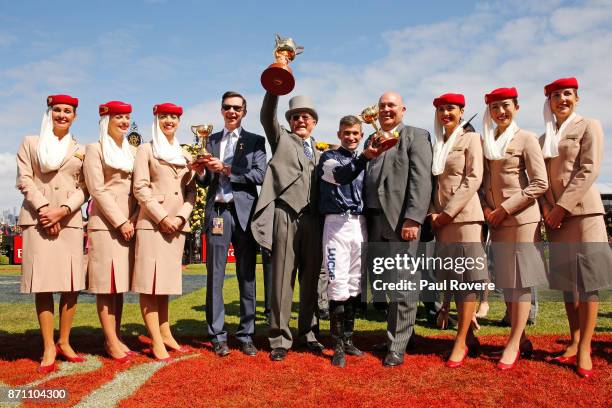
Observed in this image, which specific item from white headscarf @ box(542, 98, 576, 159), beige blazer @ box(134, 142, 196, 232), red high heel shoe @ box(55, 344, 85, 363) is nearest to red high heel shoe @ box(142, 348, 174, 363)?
red high heel shoe @ box(55, 344, 85, 363)

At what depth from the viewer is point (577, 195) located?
15.3ft

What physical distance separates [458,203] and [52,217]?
156 inches

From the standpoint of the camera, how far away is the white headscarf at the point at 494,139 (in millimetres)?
4934

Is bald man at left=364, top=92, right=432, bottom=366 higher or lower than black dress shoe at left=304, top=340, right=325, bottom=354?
higher

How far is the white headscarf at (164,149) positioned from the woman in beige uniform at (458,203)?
2.73m

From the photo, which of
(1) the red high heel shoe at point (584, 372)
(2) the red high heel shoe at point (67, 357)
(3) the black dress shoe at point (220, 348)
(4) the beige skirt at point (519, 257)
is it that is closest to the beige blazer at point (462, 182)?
(4) the beige skirt at point (519, 257)

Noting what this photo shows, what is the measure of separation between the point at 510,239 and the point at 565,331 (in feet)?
8.21

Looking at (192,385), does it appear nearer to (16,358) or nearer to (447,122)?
(16,358)

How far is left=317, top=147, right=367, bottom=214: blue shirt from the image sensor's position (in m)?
4.81

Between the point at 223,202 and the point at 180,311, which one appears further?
the point at 180,311

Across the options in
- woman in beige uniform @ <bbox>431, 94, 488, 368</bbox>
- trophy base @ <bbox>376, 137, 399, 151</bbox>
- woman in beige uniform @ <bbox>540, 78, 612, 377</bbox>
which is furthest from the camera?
woman in beige uniform @ <bbox>431, 94, 488, 368</bbox>

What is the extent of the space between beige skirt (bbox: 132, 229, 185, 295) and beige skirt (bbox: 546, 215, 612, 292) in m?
3.81

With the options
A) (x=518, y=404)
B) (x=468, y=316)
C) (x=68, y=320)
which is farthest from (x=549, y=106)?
(x=68, y=320)

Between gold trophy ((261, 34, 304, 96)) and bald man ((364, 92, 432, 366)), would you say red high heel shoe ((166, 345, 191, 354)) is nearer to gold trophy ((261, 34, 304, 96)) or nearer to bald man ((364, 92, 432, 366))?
bald man ((364, 92, 432, 366))
